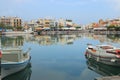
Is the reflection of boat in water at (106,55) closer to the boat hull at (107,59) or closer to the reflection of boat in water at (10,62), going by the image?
the boat hull at (107,59)

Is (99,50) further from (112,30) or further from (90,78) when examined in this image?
(112,30)

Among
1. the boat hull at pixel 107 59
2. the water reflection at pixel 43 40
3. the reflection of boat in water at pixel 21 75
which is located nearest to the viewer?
the reflection of boat in water at pixel 21 75

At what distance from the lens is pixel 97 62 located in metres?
29.7

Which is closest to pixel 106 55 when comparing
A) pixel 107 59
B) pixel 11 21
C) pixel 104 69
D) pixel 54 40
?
pixel 107 59

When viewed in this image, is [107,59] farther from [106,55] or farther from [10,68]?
[10,68]

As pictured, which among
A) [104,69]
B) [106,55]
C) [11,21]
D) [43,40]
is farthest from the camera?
[11,21]

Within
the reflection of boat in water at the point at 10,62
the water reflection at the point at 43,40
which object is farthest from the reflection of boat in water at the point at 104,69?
the water reflection at the point at 43,40

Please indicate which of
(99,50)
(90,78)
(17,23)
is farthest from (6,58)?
(17,23)

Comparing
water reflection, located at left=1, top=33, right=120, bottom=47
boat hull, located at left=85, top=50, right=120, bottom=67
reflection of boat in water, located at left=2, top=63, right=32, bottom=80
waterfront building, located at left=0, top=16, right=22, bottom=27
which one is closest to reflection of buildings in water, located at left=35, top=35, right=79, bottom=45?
water reflection, located at left=1, top=33, right=120, bottom=47

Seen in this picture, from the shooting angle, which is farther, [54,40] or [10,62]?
[54,40]

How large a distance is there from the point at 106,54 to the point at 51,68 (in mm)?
6257

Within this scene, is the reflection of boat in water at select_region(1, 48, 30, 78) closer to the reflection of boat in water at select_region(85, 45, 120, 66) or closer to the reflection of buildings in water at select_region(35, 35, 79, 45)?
the reflection of boat in water at select_region(85, 45, 120, 66)

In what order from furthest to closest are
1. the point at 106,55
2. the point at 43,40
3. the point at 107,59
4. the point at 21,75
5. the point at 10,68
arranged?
the point at 43,40 → the point at 106,55 → the point at 107,59 → the point at 21,75 → the point at 10,68

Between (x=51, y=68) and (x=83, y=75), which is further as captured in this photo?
(x=51, y=68)
